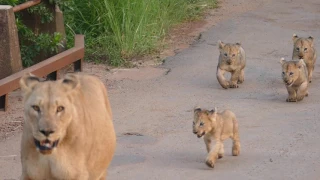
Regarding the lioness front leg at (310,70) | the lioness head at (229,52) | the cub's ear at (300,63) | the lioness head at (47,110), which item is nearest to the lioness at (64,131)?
the lioness head at (47,110)

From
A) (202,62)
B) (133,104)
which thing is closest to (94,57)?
(202,62)

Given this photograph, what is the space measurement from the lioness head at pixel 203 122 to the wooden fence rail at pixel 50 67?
2.63m

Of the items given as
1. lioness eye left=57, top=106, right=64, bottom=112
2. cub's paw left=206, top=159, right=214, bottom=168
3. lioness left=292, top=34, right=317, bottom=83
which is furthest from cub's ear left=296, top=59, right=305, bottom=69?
lioness eye left=57, top=106, right=64, bottom=112

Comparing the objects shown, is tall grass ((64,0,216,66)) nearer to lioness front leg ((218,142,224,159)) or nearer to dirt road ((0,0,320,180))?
dirt road ((0,0,320,180))

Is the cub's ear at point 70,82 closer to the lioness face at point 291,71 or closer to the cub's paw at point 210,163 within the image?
the cub's paw at point 210,163

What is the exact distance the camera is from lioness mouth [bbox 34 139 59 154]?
5.41 metres

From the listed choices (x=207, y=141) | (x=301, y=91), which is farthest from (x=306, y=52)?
(x=207, y=141)

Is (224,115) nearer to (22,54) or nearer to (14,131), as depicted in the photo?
(14,131)

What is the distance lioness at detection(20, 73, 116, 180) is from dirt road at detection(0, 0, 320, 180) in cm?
161

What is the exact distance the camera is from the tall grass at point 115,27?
1291 centimetres

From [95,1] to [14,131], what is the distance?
14.1 ft

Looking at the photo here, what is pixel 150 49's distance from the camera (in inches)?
525

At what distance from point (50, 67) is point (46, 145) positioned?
19.1 feet

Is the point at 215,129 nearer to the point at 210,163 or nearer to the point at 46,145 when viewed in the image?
the point at 210,163
